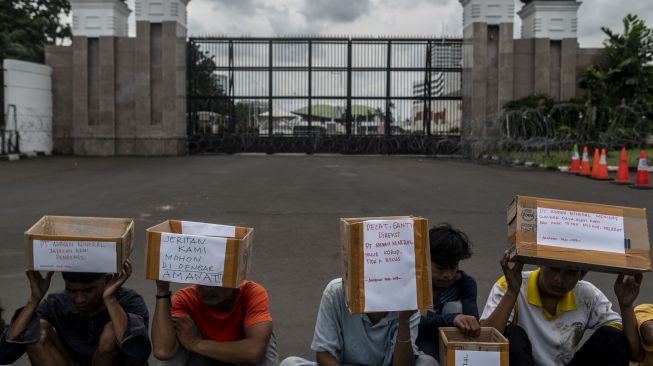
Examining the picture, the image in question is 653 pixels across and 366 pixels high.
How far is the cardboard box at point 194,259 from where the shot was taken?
3.22 m

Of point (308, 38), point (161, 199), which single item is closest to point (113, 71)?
point (308, 38)

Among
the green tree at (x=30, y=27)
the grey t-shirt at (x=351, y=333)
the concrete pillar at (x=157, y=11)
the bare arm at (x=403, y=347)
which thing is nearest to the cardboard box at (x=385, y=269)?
the bare arm at (x=403, y=347)

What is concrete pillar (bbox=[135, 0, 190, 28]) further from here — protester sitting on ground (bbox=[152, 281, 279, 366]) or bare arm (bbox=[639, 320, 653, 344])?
bare arm (bbox=[639, 320, 653, 344])

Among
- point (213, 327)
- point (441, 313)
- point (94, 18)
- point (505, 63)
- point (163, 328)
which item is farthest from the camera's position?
point (94, 18)

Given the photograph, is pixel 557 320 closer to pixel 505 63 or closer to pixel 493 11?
pixel 505 63

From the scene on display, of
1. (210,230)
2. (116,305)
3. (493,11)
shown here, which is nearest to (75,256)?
(116,305)

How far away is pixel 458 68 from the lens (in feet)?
84.4

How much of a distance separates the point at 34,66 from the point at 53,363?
23289mm

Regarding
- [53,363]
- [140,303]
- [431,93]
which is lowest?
[53,363]

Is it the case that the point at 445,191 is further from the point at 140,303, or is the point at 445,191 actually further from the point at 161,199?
the point at 140,303

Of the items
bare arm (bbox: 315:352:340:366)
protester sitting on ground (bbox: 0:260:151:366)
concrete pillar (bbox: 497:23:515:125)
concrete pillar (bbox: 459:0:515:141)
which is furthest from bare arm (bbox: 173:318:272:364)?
concrete pillar (bbox: 497:23:515:125)

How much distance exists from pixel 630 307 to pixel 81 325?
9.82 ft

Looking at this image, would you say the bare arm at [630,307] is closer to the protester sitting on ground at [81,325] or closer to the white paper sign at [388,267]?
the white paper sign at [388,267]

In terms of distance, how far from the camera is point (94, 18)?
24672mm
